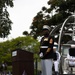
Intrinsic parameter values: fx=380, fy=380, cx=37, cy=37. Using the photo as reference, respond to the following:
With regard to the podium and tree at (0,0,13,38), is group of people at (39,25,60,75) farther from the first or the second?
tree at (0,0,13,38)

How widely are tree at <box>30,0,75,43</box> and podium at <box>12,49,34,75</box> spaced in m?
26.4

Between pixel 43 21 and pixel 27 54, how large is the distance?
102 ft

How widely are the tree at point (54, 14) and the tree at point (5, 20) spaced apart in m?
2.92

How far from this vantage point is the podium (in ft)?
30.8

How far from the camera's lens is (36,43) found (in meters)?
74.4

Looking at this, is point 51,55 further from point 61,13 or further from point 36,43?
point 36,43

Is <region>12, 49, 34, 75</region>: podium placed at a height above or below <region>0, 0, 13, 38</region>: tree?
below

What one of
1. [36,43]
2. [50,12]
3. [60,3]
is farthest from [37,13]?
[36,43]

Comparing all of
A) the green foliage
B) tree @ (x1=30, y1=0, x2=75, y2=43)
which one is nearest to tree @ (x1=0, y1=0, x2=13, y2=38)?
tree @ (x1=30, y1=0, x2=75, y2=43)

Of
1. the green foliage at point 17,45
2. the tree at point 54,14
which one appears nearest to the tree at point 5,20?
the tree at point 54,14

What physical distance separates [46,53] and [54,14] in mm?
29893

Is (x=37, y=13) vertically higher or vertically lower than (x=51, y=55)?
higher

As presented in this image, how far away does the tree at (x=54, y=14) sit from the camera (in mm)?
37409

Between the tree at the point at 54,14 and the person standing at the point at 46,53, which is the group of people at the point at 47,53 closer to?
the person standing at the point at 46,53
